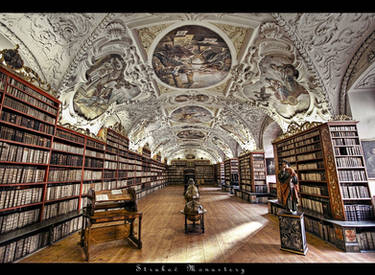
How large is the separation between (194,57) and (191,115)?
6815 mm

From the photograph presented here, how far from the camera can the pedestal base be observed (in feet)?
12.8

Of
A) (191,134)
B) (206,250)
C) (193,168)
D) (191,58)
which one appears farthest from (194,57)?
(193,168)

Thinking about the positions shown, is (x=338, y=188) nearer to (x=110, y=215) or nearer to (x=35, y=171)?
(x=110, y=215)

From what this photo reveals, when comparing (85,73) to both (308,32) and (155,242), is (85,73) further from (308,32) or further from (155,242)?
(308,32)

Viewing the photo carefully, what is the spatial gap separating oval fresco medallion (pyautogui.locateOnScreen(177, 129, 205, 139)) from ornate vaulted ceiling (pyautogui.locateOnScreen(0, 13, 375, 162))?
30.2 feet

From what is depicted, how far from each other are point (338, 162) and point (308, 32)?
3748 mm

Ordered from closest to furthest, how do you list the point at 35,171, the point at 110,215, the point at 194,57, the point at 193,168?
the point at 110,215 < the point at 35,171 < the point at 194,57 < the point at 193,168

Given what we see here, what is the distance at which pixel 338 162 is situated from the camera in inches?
194

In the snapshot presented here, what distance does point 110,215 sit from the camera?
4016 mm

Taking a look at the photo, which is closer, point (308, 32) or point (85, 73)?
point (308, 32)

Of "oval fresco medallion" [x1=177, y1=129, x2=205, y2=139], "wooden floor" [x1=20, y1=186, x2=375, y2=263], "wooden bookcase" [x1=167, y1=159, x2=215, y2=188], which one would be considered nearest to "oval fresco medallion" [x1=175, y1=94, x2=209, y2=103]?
"wooden floor" [x1=20, y1=186, x2=375, y2=263]

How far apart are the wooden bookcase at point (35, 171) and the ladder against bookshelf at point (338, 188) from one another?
727 centimetres

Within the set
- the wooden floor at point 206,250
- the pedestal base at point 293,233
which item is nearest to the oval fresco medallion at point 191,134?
the wooden floor at point 206,250

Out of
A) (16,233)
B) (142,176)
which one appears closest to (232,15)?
(16,233)
